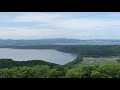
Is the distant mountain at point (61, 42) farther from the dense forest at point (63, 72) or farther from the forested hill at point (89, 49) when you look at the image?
the dense forest at point (63, 72)

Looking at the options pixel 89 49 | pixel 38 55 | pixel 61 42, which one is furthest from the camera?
pixel 38 55

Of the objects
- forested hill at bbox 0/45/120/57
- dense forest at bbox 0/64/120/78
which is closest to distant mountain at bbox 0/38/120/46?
forested hill at bbox 0/45/120/57

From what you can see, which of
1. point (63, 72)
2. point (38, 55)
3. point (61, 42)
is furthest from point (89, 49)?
point (38, 55)

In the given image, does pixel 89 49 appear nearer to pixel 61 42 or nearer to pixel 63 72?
pixel 61 42

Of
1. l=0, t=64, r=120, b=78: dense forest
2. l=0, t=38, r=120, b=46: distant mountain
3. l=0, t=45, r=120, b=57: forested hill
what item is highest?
l=0, t=38, r=120, b=46: distant mountain

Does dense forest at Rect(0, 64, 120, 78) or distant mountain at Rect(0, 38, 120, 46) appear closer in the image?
dense forest at Rect(0, 64, 120, 78)

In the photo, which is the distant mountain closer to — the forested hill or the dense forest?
the forested hill

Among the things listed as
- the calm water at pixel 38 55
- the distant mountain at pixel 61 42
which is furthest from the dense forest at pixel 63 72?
the distant mountain at pixel 61 42
